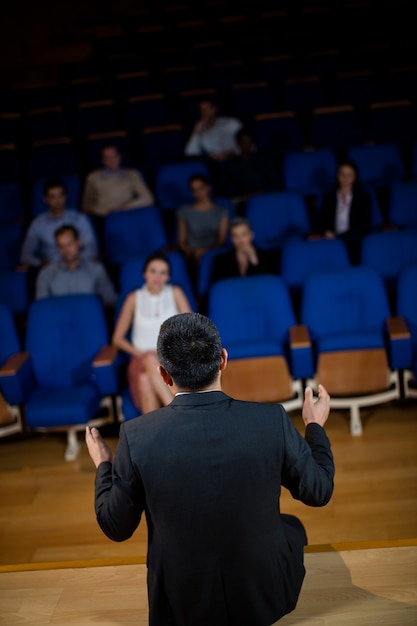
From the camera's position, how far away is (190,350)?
1.83 ft

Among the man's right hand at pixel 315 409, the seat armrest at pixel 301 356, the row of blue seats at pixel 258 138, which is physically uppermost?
the row of blue seats at pixel 258 138

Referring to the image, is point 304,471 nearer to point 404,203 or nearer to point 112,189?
point 404,203

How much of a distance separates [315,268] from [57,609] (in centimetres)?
95

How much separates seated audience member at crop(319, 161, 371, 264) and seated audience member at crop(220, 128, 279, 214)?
0.82 ft

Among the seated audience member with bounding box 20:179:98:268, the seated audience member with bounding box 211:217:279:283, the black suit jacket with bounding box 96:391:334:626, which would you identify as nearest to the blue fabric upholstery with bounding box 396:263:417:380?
the seated audience member with bounding box 211:217:279:283

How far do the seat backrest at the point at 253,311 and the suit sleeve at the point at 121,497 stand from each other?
0.85 meters

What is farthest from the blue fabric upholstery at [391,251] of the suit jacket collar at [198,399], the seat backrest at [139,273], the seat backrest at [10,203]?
the suit jacket collar at [198,399]

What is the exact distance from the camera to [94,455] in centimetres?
62

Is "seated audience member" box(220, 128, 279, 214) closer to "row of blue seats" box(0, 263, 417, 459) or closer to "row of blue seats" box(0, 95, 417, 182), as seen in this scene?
"row of blue seats" box(0, 95, 417, 182)

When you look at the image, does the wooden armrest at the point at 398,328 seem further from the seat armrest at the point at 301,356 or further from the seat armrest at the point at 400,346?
the seat armrest at the point at 301,356

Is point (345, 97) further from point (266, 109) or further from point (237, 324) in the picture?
point (237, 324)

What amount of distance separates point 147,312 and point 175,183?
715 mm

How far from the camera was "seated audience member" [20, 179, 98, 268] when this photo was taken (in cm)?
181

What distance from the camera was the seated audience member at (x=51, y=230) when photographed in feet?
5.93
